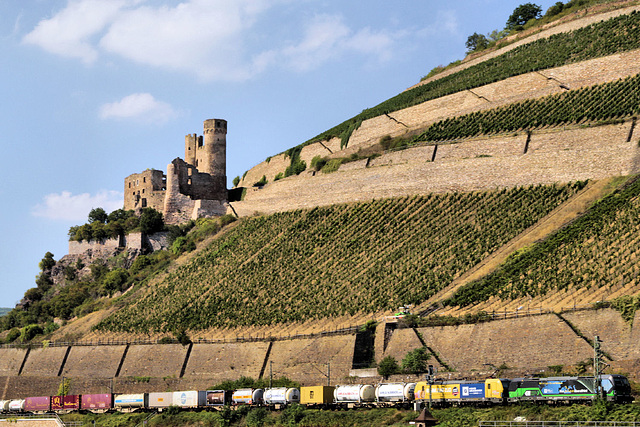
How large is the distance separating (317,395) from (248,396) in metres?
4.33

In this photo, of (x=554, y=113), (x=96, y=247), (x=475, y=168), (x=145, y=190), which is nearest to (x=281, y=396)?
(x=475, y=168)

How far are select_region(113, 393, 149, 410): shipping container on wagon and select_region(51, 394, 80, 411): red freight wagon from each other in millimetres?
2709

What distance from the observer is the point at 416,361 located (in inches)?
1639

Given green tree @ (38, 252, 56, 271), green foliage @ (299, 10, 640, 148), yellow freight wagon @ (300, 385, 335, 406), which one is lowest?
yellow freight wagon @ (300, 385, 335, 406)

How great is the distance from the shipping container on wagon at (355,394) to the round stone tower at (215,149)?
1821 inches

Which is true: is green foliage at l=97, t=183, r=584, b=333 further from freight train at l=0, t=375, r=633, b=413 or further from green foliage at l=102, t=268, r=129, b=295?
freight train at l=0, t=375, r=633, b=413

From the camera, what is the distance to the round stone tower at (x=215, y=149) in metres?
84.7

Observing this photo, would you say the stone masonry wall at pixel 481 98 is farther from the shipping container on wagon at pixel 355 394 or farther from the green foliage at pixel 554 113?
the shipping container on wagon at pixel 355 394

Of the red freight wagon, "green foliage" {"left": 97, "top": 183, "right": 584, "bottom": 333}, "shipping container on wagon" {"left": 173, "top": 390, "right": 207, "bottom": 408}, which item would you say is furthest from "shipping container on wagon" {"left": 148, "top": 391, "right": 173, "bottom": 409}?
"green foliage" {"left": 97, "top": 183, "right": 584, "bottom": 333}

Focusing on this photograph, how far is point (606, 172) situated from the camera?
168 ft

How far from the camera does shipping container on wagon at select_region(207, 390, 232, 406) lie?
1746 inches

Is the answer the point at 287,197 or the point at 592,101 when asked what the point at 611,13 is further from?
the point at 287,197

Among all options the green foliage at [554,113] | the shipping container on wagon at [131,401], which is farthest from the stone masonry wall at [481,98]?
the shipping container on wagon at [131,401]

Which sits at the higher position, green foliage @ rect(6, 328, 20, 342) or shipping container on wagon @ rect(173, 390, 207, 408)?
green foliage @ rect(6, 328, 20, 342)
